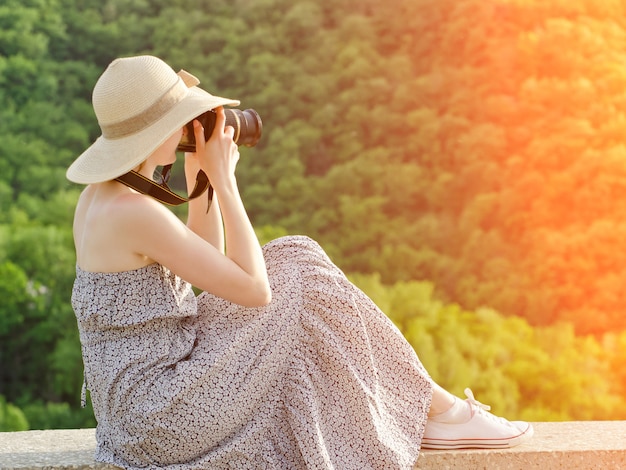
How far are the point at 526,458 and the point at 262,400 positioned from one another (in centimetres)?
54

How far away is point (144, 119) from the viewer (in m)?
1.58

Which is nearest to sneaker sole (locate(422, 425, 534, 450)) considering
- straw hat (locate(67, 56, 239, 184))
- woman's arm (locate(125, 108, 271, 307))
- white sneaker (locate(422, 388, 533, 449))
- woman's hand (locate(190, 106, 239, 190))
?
white sneaker (locate(422, 388, 533, 449))

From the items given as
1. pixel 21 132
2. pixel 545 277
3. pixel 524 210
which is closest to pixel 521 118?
pixel 524 210

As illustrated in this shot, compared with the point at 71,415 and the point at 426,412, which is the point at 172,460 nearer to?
the point at 426,412

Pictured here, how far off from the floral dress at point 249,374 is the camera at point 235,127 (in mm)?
202

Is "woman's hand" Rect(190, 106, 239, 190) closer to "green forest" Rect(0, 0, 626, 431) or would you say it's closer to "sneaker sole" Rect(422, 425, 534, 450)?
"sneaker sole" Rect(422, 425, 534, 450)

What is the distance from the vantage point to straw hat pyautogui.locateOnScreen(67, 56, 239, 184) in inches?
61.4

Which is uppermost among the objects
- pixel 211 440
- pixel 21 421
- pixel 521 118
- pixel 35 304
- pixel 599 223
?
pixel 211 440

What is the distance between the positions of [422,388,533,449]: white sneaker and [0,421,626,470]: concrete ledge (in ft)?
0.05

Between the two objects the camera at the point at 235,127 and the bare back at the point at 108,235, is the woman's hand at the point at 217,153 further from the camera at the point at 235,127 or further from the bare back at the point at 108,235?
the bare back at the point at 108,235

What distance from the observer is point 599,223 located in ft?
13.3

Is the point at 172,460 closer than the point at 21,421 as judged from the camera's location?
Yes

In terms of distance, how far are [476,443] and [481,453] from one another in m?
0.02

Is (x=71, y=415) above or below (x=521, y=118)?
below
